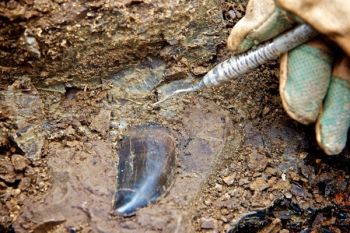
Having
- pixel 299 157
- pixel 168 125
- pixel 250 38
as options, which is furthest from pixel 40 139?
pixel 299 157

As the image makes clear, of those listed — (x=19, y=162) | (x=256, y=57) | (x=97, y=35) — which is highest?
(x=97, y=35)

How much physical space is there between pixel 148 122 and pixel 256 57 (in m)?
0.51

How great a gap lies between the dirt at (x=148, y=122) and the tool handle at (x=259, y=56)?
0.18 m

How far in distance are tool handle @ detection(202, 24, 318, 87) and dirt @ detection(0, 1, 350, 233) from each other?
180mm

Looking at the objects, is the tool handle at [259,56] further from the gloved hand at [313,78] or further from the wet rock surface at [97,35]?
the wet rock surface at [97,35]

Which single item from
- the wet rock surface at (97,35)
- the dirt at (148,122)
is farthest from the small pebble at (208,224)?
the wet rock surface at (97,35)

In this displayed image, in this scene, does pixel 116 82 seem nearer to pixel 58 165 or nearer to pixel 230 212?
pixel 58 165

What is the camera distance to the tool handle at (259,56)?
1.73 meters

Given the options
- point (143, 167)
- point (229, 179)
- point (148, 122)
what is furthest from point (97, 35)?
point (229, 179)

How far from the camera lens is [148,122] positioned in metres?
2.03

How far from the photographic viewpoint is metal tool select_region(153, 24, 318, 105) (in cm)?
173

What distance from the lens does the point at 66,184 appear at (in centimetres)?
186

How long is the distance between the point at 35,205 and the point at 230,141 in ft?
2.58

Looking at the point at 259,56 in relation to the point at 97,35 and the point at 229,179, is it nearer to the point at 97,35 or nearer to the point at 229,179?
the point at 229,179
